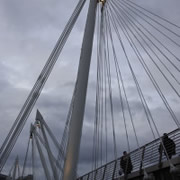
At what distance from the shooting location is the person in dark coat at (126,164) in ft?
30.9

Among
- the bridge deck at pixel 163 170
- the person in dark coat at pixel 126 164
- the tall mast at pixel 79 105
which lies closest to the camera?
the bridge deck at pixel 163 170

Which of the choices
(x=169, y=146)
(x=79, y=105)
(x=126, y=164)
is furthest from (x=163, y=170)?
(x=79, y=105)

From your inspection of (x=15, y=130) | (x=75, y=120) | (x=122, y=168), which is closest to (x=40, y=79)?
(x=15, y=130)

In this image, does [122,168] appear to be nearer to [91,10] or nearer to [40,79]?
[40,79]

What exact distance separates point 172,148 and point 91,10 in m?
5.64

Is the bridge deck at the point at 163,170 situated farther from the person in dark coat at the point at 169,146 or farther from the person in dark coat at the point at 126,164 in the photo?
the person in dark coat at the point at 126,164

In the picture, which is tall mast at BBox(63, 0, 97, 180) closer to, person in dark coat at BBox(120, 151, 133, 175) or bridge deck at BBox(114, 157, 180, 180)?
bridge deck at BBox(114, 157, 180, 180)

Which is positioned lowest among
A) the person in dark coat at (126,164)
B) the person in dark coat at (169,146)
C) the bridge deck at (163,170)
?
the bridge deck at (163,170)

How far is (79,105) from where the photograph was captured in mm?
8406

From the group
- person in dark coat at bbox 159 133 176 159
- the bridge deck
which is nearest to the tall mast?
the bridge deck

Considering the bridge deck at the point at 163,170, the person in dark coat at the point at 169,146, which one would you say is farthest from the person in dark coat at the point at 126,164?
the person in dark coat at the point at 169,146

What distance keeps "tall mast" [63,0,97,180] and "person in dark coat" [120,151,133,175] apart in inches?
98.2

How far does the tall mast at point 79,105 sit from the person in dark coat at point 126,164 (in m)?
2.49

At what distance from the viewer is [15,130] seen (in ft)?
30.0
